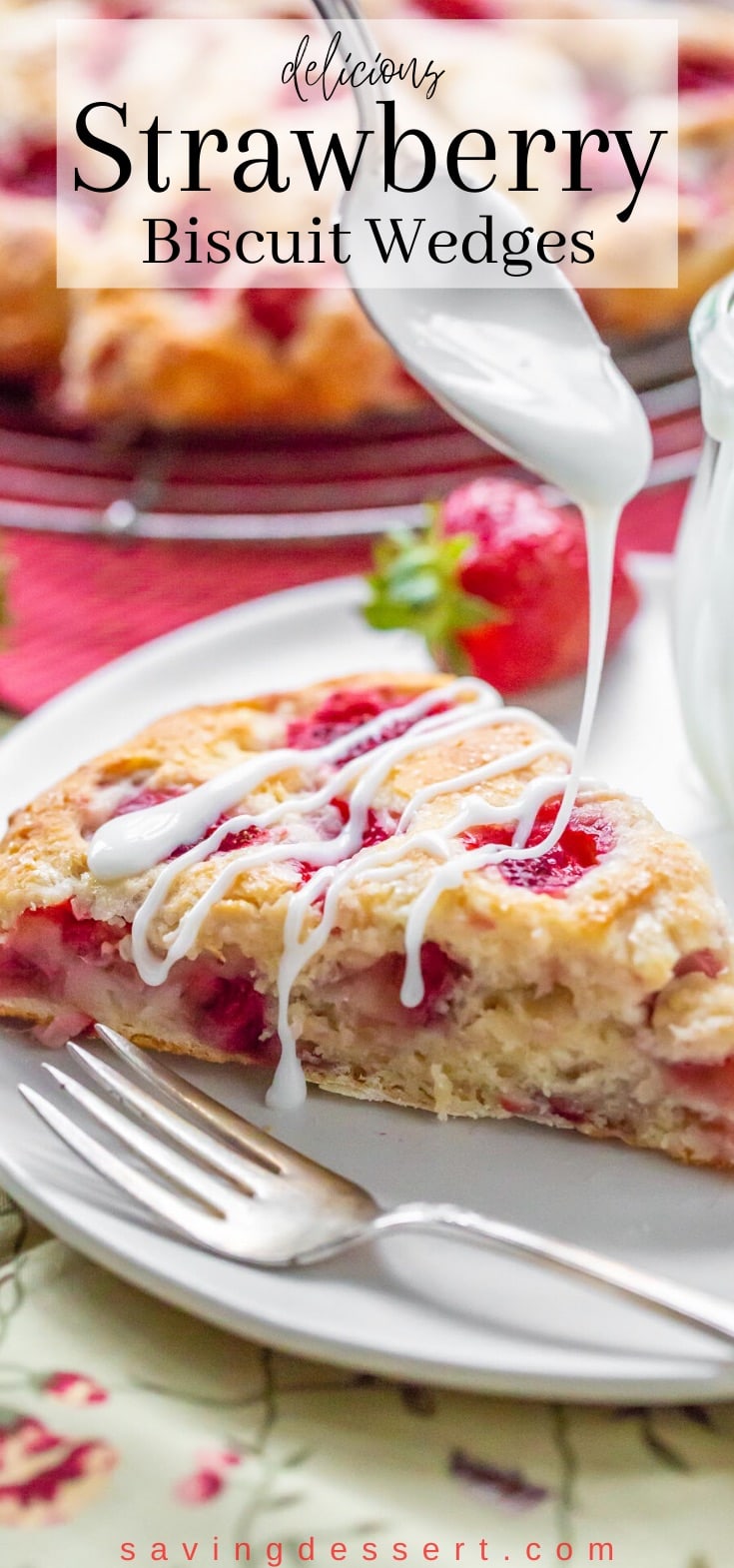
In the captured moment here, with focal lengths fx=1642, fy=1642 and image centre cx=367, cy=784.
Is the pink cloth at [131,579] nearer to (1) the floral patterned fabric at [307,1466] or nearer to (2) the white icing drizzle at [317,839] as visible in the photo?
(2) the white icing drizzle at [317,839]

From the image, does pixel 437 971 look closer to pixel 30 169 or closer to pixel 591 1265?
pixel 591 1265

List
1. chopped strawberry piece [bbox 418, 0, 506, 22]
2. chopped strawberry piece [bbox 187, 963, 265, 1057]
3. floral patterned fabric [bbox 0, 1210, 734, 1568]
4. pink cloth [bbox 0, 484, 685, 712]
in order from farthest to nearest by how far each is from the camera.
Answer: chopped strawberry piece [bbox 418, 0, 506, 22] → pink cloth [bbox 0, 484, 685, 712] → chopped strawberry piece [bbox 187, 963, 265, 1057] → floral patterned fabric [bbox 0, 1210, 734, 1568]

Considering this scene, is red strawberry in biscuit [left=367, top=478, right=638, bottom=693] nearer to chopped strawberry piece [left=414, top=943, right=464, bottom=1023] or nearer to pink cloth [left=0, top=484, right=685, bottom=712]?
pink cloth [left=0, top=484, right=685, bottom=712]

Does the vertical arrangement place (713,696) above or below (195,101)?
below

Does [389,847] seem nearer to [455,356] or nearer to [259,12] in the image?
[455,356]

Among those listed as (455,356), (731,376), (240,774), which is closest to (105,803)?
(240,774)

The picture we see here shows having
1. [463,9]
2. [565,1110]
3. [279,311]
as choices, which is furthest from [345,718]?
[463,9]

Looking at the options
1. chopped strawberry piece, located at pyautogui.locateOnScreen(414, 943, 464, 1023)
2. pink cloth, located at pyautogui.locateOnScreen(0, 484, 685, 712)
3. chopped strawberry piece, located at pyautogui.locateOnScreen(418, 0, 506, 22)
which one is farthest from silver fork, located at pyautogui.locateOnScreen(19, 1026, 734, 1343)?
chopped strawberry piece, located at pyautogui.locateOnScreen(418, 0, 506, 22)
